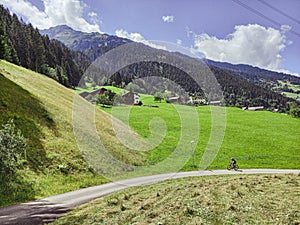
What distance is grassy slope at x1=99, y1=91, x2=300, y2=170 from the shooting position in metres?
50.9

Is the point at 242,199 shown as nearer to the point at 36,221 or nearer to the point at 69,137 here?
the point at 36,221

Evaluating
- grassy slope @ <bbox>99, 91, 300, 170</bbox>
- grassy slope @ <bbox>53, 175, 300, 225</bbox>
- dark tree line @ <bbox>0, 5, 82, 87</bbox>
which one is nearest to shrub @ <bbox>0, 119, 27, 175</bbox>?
grassy slope @ <bbox>53, 175, 300, 225</bbox>

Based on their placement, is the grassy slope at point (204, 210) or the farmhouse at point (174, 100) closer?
the grassy slope at point (204, 210)

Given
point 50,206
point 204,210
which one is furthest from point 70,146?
point 204,210

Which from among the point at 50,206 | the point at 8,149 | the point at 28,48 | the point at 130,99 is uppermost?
the point at 28,48

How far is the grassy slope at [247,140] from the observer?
50.9m

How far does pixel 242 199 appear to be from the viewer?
51.6ft

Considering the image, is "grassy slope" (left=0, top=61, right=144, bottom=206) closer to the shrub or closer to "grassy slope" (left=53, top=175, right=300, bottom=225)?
the shrub

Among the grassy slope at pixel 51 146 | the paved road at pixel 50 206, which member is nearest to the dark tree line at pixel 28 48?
the grassy slope at pixel 51 146

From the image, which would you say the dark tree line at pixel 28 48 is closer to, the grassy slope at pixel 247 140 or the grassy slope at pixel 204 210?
the grassy slope at pixel 247 140

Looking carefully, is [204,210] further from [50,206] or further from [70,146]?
[70,146]

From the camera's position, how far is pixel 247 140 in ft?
224

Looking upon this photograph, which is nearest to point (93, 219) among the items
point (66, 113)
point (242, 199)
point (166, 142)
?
point (242, 199)

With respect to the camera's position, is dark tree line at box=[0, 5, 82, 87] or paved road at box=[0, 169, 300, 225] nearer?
paved road at box=[0, 169, 300, 225]
